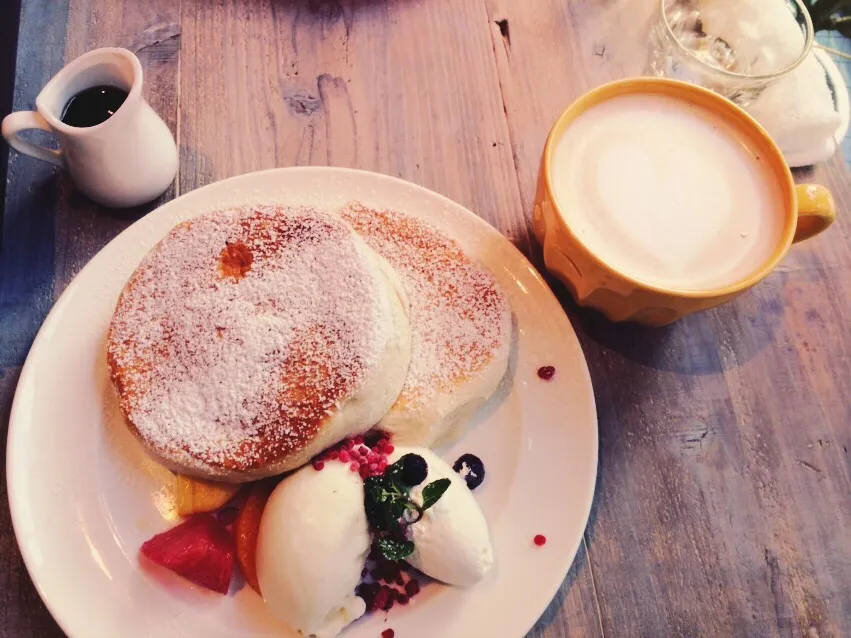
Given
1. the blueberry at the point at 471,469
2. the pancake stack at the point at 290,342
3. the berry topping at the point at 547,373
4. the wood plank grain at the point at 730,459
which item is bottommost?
the wood plank grain at the point at 730,459

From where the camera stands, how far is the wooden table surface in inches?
40.7

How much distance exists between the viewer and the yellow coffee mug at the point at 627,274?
942 mm

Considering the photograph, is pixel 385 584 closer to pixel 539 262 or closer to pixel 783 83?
Result: pixel 539 262

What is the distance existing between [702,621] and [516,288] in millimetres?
587

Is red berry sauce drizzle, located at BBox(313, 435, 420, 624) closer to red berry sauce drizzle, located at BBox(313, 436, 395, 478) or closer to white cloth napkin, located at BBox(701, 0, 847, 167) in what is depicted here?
red berry sauce drizzle, located at BBox(313, 436, 395, 478)

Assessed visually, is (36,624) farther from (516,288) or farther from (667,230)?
(667,230)

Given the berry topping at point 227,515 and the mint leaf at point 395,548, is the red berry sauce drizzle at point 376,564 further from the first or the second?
the berry topping at point 227,515

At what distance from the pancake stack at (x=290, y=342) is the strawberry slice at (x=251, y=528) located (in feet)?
0.17

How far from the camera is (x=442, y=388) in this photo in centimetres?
95

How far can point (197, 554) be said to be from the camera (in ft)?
2.93

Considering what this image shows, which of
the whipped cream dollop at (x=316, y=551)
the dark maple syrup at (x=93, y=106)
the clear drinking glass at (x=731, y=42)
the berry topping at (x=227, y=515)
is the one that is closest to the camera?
the whipped cream dollop at (x=316, y=551)

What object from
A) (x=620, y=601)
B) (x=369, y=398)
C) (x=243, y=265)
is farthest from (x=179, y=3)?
(x=620, y=601)

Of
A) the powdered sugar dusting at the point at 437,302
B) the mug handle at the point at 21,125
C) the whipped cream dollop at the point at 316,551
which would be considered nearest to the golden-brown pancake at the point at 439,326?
the powdered sugar dusting at the point at 437,302

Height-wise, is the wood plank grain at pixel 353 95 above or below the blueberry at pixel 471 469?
above
